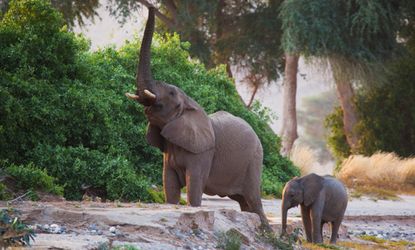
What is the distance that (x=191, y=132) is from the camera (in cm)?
1380

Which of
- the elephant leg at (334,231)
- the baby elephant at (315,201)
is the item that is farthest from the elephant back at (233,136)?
the elephant leg at (334,231)

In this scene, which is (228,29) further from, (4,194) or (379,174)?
(4,194)

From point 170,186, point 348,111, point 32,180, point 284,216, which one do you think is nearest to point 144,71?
point 170,186

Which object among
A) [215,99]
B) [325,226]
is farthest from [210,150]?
[215,99]

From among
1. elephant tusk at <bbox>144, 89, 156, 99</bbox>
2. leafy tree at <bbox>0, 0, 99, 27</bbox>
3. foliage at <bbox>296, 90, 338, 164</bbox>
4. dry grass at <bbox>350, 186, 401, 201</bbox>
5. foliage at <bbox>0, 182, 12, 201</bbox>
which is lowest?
dry grass at <bbox>350, 186, 401, 201</bbox>

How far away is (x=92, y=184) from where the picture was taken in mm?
17406

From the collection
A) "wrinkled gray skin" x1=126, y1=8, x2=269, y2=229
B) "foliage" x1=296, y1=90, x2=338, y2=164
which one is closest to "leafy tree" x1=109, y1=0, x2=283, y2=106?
"wrinkled gray skin" x1=126, y1=8, x2=269, y2=229

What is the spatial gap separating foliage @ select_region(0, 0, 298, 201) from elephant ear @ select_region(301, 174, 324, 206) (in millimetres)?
2918

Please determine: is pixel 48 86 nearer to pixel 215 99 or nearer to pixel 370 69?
pixel 215 99

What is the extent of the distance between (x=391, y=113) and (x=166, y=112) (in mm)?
24770

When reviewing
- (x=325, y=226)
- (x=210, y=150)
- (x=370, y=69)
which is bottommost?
(x=325, y=226)

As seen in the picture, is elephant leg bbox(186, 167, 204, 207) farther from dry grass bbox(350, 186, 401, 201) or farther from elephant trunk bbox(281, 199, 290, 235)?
dry grass bbox(350, 186, 401, 201)

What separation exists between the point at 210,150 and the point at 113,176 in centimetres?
355

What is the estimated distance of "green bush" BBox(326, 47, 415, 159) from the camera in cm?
3750
